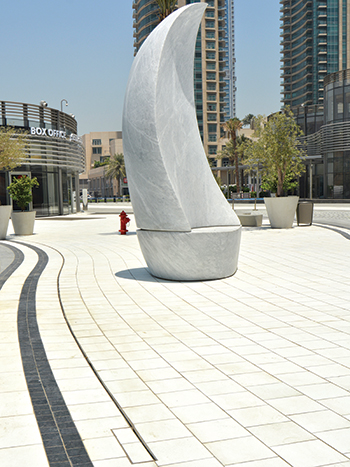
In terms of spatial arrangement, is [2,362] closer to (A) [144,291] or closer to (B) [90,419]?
(B) [90,419]

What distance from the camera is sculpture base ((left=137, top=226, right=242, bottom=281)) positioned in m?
7.96

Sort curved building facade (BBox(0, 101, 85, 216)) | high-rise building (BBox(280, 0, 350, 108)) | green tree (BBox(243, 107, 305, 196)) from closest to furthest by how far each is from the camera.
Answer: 1. green tree (BBox(243, 107, 305, 196))
2. curved building facade (BBox(0, 101, 85, 216))
3. high-rise building (BBox(280, 0, 350, 108))

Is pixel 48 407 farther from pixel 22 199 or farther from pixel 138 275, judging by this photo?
pixel 22 199

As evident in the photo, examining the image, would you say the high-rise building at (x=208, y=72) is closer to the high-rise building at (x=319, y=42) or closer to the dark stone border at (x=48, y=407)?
the high-rise building at (x=319, y=42)

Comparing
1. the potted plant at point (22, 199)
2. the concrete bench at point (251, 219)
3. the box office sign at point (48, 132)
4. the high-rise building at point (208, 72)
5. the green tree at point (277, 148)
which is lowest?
the concrete bench at point (251, 219)

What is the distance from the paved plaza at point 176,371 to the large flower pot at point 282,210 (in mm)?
9465

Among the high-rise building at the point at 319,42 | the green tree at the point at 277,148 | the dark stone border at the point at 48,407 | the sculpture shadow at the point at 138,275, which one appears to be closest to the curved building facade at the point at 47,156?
the green tree at the point at 277,148

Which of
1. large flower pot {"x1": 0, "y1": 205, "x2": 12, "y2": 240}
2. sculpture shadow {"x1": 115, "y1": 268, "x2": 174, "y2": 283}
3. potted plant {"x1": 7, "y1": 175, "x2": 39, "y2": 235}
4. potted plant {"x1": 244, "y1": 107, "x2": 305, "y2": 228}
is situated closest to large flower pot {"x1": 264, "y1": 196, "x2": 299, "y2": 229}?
potted plant {"x1": 244, "y1": 107, "x2": 305, "y2": 228}

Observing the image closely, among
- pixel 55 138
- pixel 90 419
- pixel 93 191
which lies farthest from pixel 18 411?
pixel 93 191

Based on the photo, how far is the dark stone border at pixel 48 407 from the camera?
2.90 meters

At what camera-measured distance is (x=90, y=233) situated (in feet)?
61.2

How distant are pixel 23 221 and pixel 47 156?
1374 centimetres

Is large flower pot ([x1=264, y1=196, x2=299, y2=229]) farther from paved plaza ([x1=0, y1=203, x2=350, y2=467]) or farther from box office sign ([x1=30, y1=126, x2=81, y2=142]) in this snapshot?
box office sign ([x1=30, y1=126, x2=81, y2=142])

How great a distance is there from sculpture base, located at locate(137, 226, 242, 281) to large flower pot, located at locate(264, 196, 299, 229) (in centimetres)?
991
